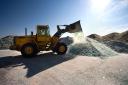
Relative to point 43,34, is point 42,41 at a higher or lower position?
lower

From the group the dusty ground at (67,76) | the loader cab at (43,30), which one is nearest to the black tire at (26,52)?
the loader cab at (43,30)

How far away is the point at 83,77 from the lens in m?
7.58

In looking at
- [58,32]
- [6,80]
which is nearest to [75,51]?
[58,32]

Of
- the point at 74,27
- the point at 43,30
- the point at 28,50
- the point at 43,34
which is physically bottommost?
the point at 28,50

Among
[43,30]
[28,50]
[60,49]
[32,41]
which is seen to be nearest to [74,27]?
[60,49]

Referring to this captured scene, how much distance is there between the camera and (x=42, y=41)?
14414 millimetres

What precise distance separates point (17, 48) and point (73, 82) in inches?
327

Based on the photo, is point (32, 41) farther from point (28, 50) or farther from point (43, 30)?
point (43, 30)

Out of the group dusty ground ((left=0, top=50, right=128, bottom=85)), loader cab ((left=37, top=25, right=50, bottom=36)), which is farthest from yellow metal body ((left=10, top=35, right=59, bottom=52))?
dusty ground ((left=0, top=50, right=128, bottom=85))

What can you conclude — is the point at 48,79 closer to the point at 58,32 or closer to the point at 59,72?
the point at 59,72

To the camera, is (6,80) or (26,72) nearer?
(6,80)

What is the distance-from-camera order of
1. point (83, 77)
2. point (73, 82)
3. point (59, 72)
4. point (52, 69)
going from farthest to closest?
point (52, 69), point (59, 72), point (83, 77), point (73, 82)

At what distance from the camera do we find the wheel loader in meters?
13.8

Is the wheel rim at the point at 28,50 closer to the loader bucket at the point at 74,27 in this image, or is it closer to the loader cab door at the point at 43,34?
the loader cab door at the point at 43,34
